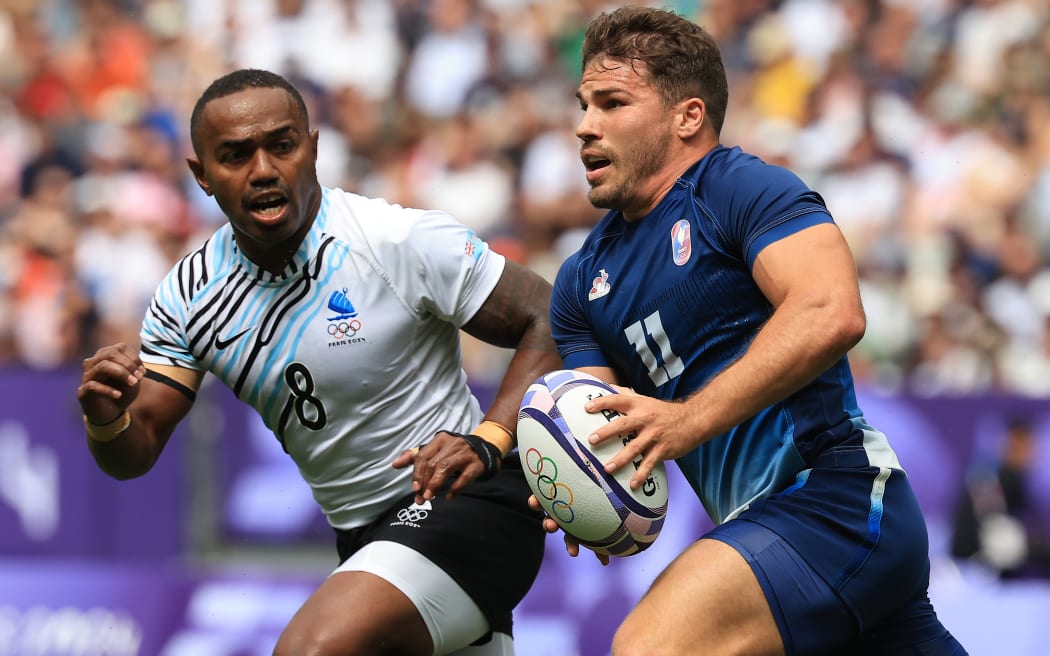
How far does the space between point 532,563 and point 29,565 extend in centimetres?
501

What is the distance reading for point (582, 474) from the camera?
4.16 meters

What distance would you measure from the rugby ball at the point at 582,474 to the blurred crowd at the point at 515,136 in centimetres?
536

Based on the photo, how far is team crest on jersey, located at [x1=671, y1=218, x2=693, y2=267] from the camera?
442 cm

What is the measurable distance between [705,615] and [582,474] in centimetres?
52

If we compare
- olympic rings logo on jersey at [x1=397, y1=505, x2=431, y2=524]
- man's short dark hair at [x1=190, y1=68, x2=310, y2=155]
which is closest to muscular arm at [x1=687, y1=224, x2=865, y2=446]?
olympic rings logo on jersey at [x1=397, y1=505, x2=431, y2=524]

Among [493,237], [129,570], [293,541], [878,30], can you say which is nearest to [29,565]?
[129,570]

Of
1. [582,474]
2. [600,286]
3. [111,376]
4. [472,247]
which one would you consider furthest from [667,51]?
[111,376]

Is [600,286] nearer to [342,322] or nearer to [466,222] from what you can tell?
[342,322]

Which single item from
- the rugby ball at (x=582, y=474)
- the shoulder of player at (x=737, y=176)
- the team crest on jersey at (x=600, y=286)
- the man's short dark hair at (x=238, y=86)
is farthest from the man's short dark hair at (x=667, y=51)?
the man's short dark hair at (x=238, y=86)

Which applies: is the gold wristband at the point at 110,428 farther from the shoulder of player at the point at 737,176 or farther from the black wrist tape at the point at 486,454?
the shoulder of player at the point at 737,176

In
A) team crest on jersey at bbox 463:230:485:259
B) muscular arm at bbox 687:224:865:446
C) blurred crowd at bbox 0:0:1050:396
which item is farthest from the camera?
blurred crowd at bbox 0:0:1050:396

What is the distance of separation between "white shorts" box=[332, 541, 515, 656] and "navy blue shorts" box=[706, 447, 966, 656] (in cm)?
111

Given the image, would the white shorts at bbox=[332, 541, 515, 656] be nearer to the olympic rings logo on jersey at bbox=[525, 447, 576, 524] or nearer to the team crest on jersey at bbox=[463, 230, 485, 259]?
the olympic rings logo on jersey at bbox=[525, 447, 576, 524]

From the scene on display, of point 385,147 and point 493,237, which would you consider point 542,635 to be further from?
point 385,147
